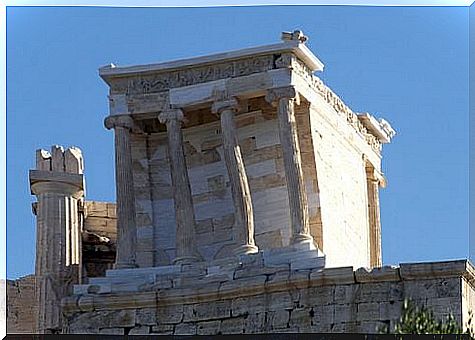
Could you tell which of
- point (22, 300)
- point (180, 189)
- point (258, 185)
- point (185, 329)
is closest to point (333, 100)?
point (258, 185)

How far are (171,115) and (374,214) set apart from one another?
14.6 ft

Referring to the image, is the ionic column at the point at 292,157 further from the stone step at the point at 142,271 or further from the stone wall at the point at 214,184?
the stone step at the point at 142,271

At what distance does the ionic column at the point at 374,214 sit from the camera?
34438 millimetres

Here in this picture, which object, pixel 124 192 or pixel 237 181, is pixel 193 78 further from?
pixel 124 192

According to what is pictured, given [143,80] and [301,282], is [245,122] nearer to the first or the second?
[143,80]

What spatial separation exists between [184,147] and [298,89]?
2.46 metres

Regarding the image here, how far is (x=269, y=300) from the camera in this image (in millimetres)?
30125

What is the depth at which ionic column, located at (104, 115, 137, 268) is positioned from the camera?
32.2m

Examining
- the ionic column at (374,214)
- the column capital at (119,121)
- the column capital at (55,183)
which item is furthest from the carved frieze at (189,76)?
the ionic column at (374,214)

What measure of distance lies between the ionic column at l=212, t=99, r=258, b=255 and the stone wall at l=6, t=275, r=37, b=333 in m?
3.92

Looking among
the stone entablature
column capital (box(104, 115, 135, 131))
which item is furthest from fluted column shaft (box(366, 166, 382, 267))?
column capital (box(104, 115, 135, 131))

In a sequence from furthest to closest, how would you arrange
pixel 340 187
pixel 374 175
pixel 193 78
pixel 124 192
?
pixel 374 175
pixel 340 187
pixel 124 192
pixel 193 78

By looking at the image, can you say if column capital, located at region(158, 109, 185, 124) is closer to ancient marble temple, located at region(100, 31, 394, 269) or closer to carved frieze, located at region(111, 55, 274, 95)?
ancient marble temple, located at region(100, 31, 394, 269)

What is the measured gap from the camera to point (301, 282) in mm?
29828
